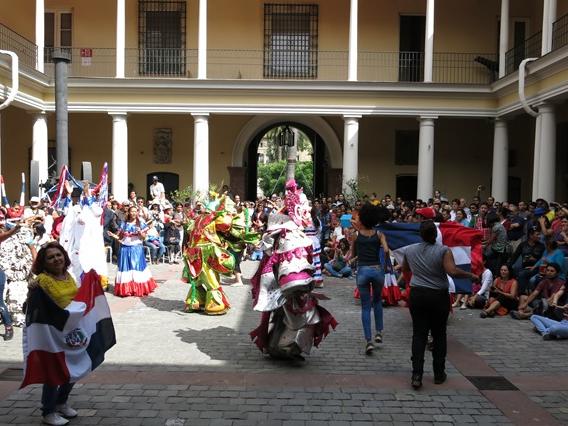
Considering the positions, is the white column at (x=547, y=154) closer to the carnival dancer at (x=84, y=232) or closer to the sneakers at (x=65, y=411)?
the carnival dancer at (x=84, y=232)

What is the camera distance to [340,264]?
1341cm

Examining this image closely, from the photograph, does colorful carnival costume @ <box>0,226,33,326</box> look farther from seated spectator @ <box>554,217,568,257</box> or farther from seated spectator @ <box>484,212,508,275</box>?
seated spectator @ <box>554,217,568,257</box>

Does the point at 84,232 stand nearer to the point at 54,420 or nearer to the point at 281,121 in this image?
the point at 54,420

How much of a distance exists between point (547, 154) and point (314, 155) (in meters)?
11.0

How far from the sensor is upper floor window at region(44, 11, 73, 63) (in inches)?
891

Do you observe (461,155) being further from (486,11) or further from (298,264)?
(298,264)

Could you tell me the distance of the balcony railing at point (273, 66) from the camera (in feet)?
73.7

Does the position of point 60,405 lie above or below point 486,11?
below

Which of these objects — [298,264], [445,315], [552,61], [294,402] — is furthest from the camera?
[552,61]

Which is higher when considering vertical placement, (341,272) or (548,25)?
(548,25)

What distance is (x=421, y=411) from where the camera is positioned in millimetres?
→ 5207

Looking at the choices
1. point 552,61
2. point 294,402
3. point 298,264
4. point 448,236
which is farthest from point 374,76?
point 294,402

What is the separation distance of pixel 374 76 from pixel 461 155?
182 inches

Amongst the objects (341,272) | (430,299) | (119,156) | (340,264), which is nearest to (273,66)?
(119,156)
